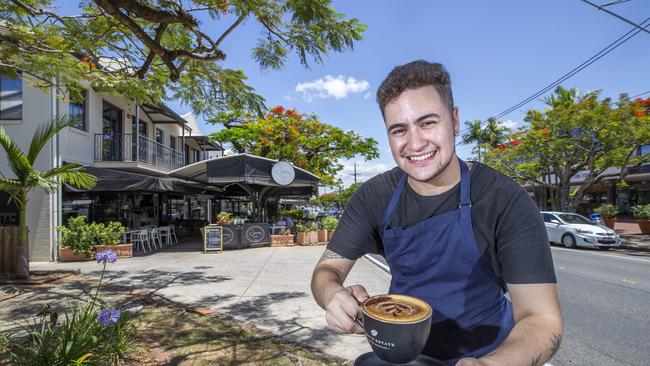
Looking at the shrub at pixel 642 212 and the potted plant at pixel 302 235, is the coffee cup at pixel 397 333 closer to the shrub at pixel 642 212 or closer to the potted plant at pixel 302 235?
the potted plant at pixel 302 235

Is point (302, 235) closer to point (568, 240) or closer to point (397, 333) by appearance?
point (568, 240)

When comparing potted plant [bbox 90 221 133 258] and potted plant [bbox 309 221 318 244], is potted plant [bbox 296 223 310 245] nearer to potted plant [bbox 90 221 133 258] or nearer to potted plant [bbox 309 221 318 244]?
potted plant [bbox 309 221 318 244]

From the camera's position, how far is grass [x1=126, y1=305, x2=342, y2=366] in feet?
11.1

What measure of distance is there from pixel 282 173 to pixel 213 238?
3.01 m

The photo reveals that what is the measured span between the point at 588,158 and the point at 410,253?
19.8 m

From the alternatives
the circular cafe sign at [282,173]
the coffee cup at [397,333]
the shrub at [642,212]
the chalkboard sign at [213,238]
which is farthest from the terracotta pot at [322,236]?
the shrub at [642,212]

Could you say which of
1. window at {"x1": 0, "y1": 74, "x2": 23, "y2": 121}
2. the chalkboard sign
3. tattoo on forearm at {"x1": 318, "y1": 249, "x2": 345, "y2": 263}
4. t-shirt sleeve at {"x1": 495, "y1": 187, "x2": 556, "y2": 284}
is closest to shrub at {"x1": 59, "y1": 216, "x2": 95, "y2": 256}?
the chalkboard sign

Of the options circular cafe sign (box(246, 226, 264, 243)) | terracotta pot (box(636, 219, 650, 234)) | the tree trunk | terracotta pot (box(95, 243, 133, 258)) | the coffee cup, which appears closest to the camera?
the coffee cup

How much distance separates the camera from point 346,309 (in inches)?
47.5

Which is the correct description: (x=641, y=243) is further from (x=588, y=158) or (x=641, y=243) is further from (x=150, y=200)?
(x=150, y=200)

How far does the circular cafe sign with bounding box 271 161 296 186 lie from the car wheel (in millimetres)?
10974

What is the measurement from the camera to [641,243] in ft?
49.2

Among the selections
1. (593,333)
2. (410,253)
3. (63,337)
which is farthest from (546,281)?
(593,333)

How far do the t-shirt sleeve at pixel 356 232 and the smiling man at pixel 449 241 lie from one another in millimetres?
127
